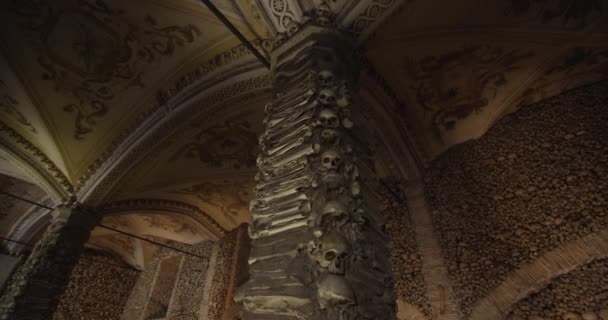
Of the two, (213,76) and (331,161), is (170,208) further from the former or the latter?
(331,161)

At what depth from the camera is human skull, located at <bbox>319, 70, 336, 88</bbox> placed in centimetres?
160

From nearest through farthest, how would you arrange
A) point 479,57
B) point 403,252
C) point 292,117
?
point 292,117, point 479,57, point 403,252

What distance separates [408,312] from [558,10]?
3.08m

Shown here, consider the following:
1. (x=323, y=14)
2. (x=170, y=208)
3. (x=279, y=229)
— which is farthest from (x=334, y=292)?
(x=170, y=208)

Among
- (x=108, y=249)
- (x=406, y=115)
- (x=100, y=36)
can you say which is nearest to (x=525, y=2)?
(x=406, y=115)

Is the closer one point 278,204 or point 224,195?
point 278,204

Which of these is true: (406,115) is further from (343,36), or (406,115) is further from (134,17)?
(134,17)

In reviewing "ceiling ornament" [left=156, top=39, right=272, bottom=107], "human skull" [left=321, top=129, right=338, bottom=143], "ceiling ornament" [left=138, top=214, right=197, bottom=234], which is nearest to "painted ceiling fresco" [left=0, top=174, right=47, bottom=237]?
"ceiling ornament" [left=138, top=214, right=197, bottom=234]

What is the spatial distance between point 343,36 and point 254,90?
→ 1.23 metres

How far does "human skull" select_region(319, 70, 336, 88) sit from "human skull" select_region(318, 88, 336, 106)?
9cm

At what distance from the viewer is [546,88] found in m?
3.20

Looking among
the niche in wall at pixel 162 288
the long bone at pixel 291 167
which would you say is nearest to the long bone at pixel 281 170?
the long bone at pixel 291 167

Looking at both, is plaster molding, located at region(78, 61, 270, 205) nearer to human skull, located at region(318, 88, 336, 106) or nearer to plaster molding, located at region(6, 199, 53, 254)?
human skull, located at region(318, 88, 336, 106)

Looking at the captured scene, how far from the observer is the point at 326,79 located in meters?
1.63
